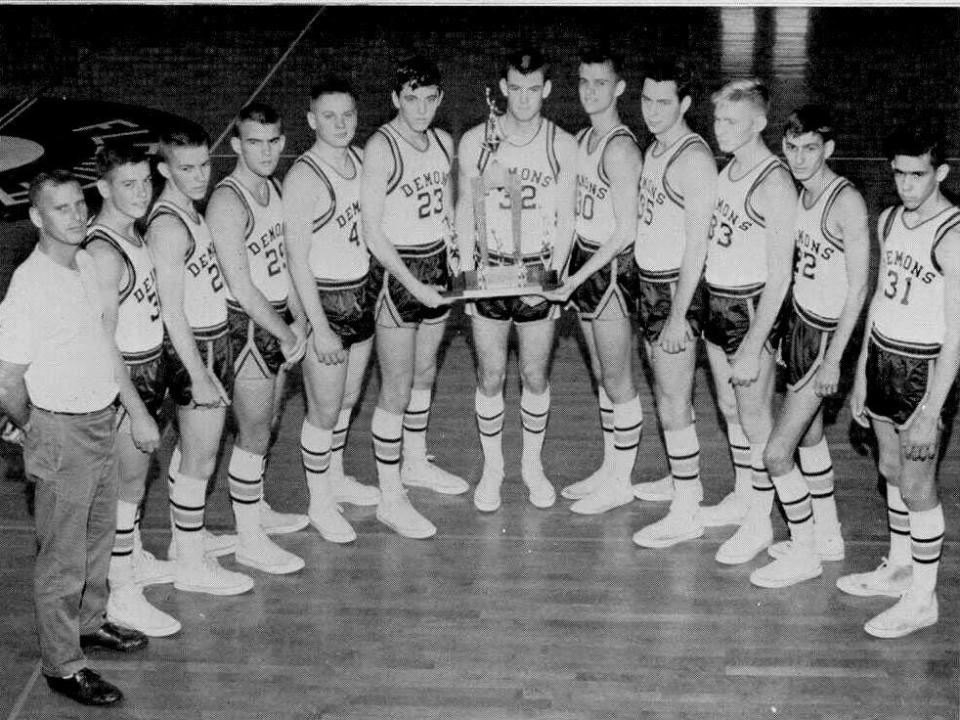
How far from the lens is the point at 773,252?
18.0 feet

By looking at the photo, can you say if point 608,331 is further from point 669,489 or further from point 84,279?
point 84,279

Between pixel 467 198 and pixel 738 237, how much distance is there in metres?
1.19

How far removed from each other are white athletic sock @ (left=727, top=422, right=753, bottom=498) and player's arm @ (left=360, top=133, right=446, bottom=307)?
1362 mm

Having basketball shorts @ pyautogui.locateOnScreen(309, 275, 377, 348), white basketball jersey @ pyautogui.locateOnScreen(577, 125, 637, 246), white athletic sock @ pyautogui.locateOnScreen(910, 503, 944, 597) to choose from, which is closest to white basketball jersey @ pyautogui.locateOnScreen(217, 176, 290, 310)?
basketball shorts @ pyautogui.locateOnScreen(309, 275, 377, 348)

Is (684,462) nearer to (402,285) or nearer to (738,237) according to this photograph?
(738,237)

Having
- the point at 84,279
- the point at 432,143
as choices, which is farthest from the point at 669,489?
the point at 84,279

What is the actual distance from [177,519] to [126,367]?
94cm

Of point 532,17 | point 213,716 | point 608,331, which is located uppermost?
point 532,17

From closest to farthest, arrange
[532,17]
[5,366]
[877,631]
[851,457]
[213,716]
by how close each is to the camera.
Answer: [5,366] < [213,716] < [877,631] < [851,457] < [532,17]

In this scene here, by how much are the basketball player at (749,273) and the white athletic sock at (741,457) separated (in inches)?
4.7

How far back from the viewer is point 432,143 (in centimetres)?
606

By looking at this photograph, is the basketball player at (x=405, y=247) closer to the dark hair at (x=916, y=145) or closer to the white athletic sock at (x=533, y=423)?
the white athletic sock at (x=533, y=423)

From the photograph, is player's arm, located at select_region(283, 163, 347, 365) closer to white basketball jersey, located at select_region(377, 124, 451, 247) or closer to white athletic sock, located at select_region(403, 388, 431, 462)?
white basketball jersey, located at select_region(377, 124, 451, 247)

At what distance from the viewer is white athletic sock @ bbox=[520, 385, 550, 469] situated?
255 inches
